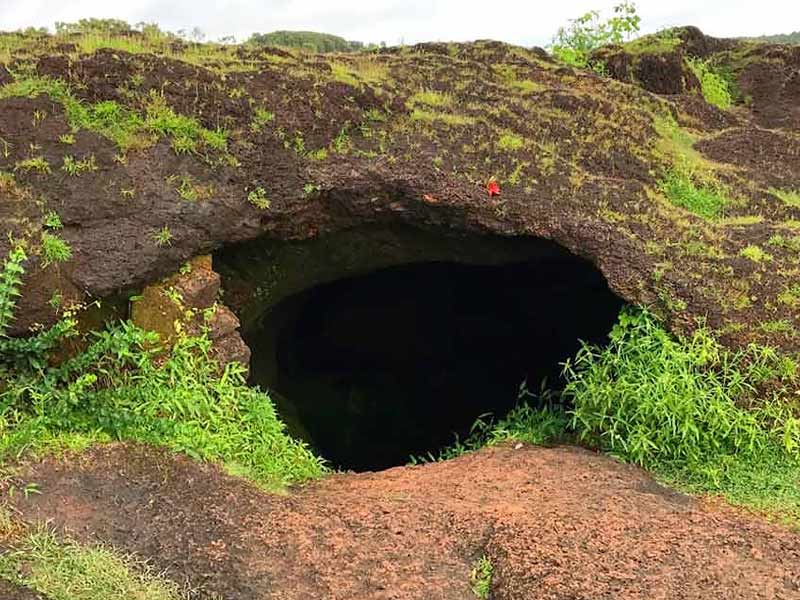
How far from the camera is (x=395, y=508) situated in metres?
4.19

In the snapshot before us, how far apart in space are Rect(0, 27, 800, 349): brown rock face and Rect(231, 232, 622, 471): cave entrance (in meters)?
1.86

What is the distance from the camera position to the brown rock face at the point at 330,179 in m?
5.18

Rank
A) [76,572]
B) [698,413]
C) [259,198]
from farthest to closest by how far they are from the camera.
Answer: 1. [259,198]
2. [698,413]
3. [76,572]

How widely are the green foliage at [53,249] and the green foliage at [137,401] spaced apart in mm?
153

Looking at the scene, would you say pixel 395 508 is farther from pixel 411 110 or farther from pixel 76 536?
pixel 411 110

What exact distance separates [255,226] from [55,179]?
129 centimetres

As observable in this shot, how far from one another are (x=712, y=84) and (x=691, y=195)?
13.3 ft

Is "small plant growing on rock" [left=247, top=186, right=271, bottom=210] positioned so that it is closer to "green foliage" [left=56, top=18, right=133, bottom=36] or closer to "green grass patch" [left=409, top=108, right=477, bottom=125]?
"green grass patch" [left=409, top=108, right=477, bottom=125]

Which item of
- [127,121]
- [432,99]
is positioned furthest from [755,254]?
[127,121]

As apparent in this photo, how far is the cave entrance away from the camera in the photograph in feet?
28.6

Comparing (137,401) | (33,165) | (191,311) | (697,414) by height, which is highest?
(33,165)

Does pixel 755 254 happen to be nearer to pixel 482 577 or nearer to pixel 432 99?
pixel 432 99

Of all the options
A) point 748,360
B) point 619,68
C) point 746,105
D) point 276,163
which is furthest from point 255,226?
point 746,105

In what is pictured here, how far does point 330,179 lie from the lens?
231 inches
